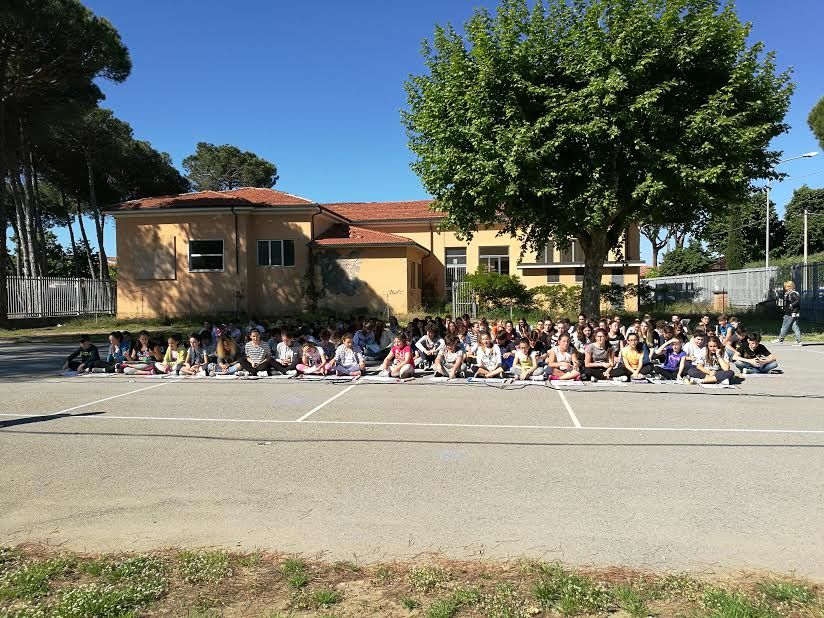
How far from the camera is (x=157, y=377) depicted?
14.1m

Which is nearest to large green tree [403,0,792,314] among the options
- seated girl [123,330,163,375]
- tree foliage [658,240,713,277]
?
seated girl [123,330,163,375]

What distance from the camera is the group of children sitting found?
13102mm

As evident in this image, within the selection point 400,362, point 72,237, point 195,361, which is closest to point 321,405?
point 400,362

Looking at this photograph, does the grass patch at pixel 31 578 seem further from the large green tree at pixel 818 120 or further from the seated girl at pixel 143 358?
the large green tree at pixel 818 120

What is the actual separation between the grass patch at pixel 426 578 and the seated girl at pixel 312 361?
33.4 feet

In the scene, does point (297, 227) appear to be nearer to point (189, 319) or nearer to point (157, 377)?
point (189, 319)

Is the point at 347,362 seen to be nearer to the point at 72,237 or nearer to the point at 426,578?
the point at 426,578

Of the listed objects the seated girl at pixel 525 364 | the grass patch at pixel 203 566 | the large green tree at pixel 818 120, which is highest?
the large green tree at pixel 818 120

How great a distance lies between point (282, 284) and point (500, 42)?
15.8m

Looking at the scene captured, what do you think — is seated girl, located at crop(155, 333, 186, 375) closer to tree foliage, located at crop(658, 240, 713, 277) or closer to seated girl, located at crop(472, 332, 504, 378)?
seated girl, located at crop(472, 332, 504, 378)

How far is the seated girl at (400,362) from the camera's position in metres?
13.6

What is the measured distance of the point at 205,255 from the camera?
29891 mm

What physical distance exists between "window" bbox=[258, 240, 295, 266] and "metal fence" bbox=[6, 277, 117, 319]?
9.96 meters

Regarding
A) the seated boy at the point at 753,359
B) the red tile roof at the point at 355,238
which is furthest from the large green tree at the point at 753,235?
the seated boy at the point at 753,359
